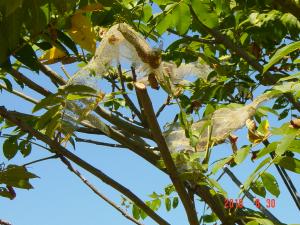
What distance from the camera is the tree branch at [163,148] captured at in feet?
3.32

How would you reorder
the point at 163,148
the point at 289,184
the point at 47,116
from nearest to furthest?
the point at 163,148, the point at 47,116, the point at 289,184

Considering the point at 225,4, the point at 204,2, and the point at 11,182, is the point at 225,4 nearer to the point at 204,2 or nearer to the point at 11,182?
the point at 204,2

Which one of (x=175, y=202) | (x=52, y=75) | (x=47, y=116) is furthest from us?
(x=175, y=202)

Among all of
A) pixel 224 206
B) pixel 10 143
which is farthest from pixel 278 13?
pixel 10 143

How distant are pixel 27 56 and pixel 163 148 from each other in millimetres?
400

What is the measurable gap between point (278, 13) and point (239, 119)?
2.67 feet

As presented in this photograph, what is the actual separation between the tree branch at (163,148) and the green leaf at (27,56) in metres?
0.31

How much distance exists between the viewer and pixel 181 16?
5.48 feet

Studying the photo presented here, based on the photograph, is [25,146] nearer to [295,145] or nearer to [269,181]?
[269,181]

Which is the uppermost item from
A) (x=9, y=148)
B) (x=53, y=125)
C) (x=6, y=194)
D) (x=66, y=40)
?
(x=66, y=40)

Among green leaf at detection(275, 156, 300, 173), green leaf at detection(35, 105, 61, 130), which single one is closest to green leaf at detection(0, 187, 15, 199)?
green leaf at detection(35, 105, 61, 130)

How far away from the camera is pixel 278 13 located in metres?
2.03

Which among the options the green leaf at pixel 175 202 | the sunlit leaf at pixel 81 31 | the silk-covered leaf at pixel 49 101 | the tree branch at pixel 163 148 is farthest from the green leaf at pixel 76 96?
the green leaf at pixel 175 202

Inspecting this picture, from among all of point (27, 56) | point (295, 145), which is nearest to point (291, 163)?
point (295, 145)
